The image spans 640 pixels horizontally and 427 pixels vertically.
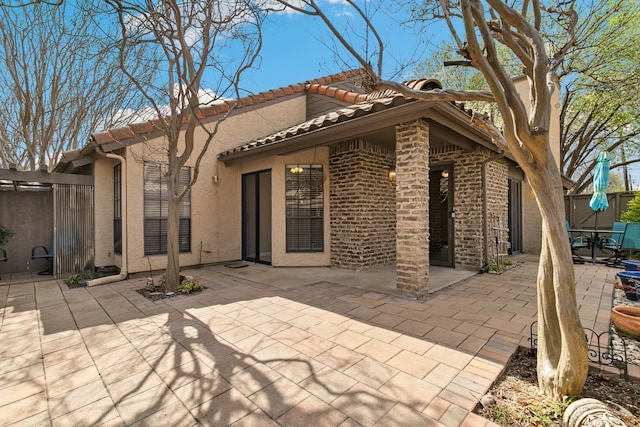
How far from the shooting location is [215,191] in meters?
7.84

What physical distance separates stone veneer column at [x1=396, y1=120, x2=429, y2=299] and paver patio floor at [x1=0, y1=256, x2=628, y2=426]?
0.38 m

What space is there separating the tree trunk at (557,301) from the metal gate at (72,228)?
816cm

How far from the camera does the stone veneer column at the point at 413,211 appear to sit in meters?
4.66

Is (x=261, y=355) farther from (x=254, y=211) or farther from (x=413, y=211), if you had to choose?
(x=254, y=211)

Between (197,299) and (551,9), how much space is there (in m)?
A: 5.81

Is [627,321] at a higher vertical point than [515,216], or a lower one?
lower

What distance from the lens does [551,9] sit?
3.10 meters

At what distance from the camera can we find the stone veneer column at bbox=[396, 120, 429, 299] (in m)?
4.66

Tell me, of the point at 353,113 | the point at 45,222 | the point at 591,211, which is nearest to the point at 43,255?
the point at 45,222

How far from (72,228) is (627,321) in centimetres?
935

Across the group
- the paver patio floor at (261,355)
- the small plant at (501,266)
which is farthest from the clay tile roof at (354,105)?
the small plant at (501,266)

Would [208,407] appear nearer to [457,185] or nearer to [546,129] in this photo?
[546,129]

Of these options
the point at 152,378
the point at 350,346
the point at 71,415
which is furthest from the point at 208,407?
the point at 350,346

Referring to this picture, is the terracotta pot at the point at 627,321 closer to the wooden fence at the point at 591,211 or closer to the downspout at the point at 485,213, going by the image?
the downspout at the point at 485,213
